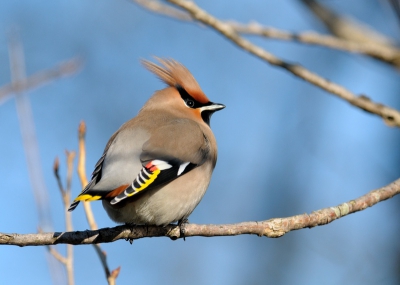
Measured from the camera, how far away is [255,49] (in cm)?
415

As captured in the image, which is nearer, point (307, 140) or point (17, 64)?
point (17, 64)

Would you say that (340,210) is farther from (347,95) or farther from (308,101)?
(308,101)

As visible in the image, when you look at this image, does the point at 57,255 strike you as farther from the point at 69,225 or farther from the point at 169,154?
the point at 169,154

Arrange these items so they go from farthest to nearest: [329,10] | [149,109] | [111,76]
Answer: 1. [111,76]
2. [329,10]
3. [149,109]

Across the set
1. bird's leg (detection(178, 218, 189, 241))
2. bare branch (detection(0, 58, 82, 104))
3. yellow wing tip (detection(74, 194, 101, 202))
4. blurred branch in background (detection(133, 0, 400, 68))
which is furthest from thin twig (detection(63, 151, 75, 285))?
blurred branch in background (detection(133, 0, 400, 68))

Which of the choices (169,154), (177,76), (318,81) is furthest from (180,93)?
(318,81)

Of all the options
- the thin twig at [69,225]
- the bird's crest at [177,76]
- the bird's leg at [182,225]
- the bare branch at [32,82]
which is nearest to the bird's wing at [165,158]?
the thin twig at [69,225]

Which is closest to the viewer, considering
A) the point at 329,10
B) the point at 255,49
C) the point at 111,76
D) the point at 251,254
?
the point at 255,49

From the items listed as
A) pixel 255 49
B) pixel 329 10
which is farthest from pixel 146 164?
pixel 329 10

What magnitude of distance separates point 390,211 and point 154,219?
573cm

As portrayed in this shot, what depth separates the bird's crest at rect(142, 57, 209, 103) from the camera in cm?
493

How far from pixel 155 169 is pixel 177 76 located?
1.28m

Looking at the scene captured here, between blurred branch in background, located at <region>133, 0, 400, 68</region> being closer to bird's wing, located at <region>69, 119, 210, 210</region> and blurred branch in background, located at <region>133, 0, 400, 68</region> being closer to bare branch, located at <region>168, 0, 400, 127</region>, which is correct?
bare branch, located at <region>168, 0, 400, 127</region>

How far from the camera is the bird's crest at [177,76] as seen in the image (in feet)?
16.2
